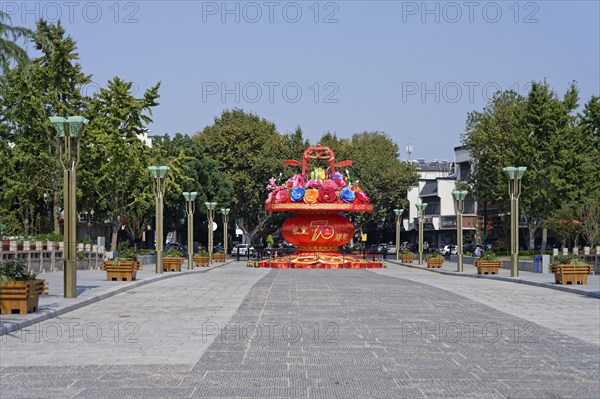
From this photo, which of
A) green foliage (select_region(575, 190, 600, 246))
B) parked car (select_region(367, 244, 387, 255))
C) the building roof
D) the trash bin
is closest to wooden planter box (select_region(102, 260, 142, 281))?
the trash bin

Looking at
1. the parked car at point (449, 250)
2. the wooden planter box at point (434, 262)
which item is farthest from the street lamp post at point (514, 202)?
the parked car at point (449, 250)

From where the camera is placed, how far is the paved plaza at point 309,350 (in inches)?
416

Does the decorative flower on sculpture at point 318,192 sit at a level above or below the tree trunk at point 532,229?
above

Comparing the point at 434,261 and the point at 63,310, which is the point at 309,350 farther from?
the point at 434,261

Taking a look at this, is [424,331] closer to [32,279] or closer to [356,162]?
[32,279]

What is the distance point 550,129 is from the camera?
65438mm

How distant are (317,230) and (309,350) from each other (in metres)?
44.2

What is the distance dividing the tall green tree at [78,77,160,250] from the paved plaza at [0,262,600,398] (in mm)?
32186

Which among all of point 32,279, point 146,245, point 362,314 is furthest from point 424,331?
point 146,245

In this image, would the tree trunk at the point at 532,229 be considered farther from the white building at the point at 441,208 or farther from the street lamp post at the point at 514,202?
the street lamp post at the point at 514,202

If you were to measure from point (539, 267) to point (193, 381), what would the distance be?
35.5 metres

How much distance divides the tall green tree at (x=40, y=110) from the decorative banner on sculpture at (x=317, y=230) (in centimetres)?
1399

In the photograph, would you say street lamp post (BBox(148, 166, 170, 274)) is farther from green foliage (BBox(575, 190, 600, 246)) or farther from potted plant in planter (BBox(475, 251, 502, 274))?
green foliage (BBox(575, 190, 600, 246))

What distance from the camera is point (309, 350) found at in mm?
13805
